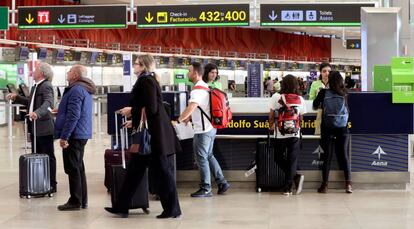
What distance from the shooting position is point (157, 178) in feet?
23.0

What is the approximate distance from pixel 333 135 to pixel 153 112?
2.77 m

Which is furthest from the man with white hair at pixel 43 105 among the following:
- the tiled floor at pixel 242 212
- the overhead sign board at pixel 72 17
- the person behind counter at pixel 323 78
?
the overhead sign board at pixel 72 17

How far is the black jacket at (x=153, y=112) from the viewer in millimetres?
6824

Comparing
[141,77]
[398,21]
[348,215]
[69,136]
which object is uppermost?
[398,21]

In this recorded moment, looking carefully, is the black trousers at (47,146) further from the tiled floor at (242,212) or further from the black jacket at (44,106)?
the tiled floor at (242,212)

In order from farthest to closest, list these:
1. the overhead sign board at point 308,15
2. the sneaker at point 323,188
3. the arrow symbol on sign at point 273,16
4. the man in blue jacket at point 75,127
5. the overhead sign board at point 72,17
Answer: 1. the overhead sign board at point 72,17
2. the arrow symbol on sign at point 273,16
3. the overhead sign board at point 308,15
4. the sneaker at point 323,188
5. the man in blue jacket at point 75,127

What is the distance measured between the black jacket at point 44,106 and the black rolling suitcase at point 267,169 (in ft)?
8.04

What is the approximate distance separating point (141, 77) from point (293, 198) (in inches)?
102

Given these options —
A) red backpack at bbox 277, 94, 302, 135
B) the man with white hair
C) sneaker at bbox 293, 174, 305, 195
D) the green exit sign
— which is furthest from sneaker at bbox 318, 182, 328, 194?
the green exit sign

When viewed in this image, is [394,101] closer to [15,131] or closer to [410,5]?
[410,5]

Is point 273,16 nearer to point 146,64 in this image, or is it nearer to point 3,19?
point 3,19

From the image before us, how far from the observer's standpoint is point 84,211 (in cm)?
768

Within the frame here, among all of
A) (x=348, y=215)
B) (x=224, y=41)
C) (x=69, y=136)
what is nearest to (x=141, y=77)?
(x=69, y=136)

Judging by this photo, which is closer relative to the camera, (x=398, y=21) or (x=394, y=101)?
(x=394, y=101)
